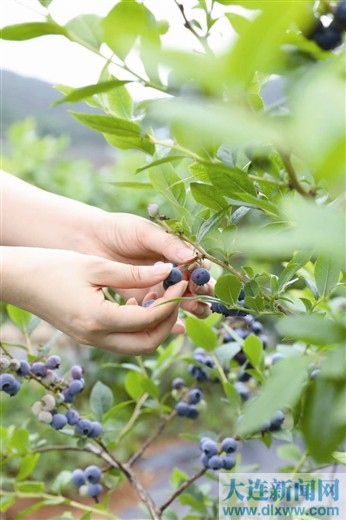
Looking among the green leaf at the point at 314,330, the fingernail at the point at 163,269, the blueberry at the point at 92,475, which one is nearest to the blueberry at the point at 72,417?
the blueberry at the point at 92,475

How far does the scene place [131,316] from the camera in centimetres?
90

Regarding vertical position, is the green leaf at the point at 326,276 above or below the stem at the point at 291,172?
below

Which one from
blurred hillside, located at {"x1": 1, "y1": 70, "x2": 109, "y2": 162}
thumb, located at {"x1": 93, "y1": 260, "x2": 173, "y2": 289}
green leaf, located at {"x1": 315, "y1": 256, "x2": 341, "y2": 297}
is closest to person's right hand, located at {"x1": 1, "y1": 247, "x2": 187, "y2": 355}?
thumb, located at {"x1": 93, "y1": 260, "x2": 173, "y2": 289}

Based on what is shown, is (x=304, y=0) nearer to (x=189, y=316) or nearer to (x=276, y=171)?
(x=276, y=171)

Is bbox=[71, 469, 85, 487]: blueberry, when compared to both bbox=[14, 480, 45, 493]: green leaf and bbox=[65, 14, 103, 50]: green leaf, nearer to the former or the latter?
bbox=[14, 480, 45, 493]: green leaf

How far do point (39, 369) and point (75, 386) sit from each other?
0.20 ft

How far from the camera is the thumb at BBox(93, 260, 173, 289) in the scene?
887mm

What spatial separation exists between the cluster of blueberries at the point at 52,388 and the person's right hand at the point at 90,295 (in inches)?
5.2

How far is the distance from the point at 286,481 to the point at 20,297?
0.48 meters

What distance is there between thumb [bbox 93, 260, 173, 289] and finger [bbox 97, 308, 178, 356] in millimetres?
74

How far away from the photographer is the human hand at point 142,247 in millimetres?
884

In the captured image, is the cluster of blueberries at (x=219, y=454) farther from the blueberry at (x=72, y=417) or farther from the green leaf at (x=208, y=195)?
the green leaf at (x=208, y=195)

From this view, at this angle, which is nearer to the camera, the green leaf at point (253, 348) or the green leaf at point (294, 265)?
the green leaf at point (294, 265)

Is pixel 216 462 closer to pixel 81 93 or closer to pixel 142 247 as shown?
pixel 142 247
